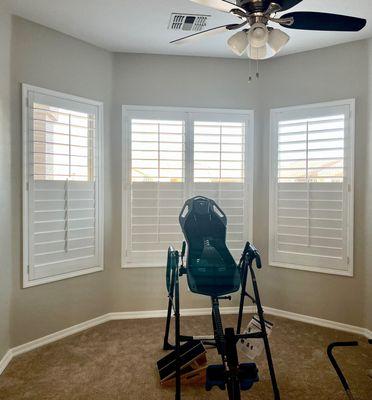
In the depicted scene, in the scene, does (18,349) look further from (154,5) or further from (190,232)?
(154,5)

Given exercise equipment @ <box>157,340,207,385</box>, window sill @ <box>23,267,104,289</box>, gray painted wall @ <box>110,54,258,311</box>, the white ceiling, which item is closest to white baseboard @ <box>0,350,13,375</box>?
window sill @ <box>23,267,104,289</box>

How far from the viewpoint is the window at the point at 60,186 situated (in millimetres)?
2793

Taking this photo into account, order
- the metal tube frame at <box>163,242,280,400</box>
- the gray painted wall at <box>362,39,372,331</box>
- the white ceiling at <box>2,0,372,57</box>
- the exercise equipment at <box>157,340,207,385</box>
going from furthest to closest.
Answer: the gray painted wall at <box>362,39,372,331</box> < the white ceiling at <box>2,0,372,57</box> < the exercise equipment at <box>157,340,207,385</box> < the metal tube frame at <box>163,242,280,400</box>

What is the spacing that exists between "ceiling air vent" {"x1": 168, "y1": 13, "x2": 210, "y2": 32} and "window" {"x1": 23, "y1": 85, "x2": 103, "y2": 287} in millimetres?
1118

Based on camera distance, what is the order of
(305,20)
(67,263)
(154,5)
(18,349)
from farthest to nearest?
1. (67,263)
2. (18,349)
3. (154,5)
4. (305,20)

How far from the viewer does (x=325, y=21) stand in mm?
1766

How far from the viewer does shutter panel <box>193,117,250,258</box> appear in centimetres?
352

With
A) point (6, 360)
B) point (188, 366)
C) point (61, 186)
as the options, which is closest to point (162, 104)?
point (61, 186)

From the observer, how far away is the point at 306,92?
3.37 meters

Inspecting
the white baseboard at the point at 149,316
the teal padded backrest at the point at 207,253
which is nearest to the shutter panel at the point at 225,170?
the teal padded backrest at the point at 207,253

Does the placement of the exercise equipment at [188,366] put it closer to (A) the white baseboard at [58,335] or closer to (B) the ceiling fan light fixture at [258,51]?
(A) the white baseboard at [58,335]

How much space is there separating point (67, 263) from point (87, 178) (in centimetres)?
87

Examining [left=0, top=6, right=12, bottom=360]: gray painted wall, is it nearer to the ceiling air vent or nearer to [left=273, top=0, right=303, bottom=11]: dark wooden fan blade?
the ceiling air vent

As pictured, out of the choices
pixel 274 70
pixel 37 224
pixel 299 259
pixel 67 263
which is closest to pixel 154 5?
pixel 274 70
